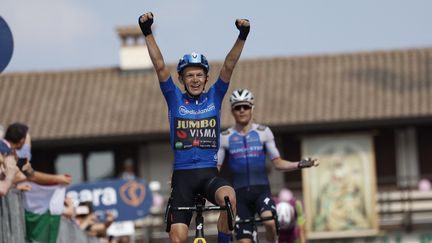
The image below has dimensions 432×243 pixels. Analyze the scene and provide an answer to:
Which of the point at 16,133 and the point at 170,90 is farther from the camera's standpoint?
the point at 16,133

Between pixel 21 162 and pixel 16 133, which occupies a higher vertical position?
pixel 16 133

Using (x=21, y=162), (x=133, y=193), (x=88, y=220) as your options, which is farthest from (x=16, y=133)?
(x=133, y=193)

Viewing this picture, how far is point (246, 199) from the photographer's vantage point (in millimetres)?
19438

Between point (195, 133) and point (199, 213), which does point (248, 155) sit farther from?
point (199, 213)

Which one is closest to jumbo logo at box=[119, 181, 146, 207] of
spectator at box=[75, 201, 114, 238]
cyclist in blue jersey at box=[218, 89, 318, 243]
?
spectator at box=[75, 201, 114, 238]

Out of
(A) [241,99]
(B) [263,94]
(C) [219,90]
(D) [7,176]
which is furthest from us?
(B) [263,94]

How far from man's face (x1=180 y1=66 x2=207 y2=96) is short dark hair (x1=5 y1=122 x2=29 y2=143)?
3.22 m

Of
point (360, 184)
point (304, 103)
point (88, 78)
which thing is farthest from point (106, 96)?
point (360, 184)

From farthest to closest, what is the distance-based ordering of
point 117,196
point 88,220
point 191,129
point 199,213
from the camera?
point 117,196 < point 88,220 < point 191,129 < point 199,213

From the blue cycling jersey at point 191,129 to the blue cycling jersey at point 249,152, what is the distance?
398 centimetres

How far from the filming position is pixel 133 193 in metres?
29.8

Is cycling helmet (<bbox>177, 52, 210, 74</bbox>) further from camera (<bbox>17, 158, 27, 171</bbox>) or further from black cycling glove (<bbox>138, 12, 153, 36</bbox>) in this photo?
camera (<bbox>17, 158, 27, 171</bbox>)

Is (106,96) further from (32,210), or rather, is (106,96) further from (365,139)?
(32,210)

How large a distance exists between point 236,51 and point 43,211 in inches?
203
